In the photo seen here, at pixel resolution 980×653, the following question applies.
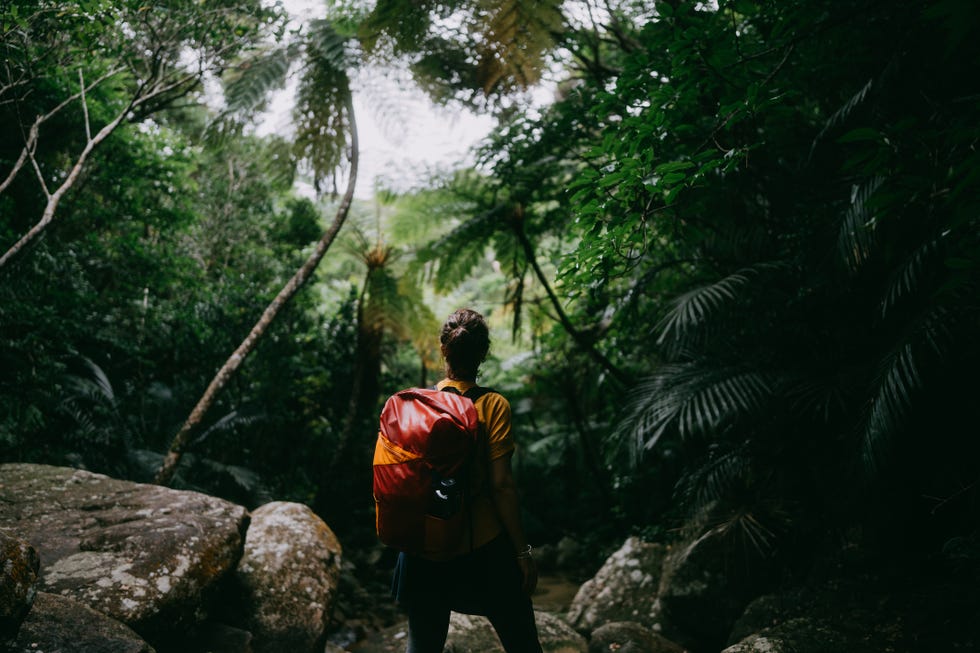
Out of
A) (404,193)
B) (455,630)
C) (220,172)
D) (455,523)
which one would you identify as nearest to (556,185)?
(404,193)

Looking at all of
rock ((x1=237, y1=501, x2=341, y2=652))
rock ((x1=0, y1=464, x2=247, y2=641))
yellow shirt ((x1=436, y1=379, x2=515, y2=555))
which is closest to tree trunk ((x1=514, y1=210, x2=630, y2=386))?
→ rock ((x1=237, y1=501, x2=341, y2=652))

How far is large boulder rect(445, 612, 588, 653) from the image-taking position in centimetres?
323

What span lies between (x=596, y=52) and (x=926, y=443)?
12.8 ft

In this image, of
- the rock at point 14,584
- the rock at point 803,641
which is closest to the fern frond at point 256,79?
the rock at point 14,584

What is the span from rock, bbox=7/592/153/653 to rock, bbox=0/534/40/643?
136 mm

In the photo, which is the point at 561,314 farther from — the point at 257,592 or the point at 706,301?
the point at 257,592

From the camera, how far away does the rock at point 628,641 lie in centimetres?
303

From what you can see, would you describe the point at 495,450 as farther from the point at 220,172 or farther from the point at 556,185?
the point at 220,172

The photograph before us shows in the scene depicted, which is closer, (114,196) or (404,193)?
(114,196)

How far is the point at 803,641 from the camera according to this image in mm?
2408

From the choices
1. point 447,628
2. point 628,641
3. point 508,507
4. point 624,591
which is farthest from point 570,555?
point 508,507

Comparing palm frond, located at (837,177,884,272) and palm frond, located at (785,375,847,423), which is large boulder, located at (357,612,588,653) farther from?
palm frond, located at (837,177,884,272)

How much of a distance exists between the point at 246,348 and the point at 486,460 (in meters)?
3.74

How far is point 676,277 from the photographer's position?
14.6 ft
